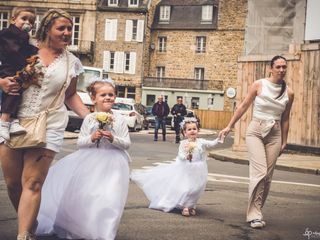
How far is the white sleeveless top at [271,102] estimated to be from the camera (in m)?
6.29

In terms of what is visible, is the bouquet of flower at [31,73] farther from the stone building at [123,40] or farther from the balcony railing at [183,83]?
the stone building at [123,40]

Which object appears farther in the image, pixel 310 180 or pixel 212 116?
pixel 212 116

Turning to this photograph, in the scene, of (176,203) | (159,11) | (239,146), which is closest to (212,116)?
(159,11)

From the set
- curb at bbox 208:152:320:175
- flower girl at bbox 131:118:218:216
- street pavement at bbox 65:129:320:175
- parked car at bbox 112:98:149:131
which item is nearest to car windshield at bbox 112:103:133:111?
parked car at bbox 112:98:149:131

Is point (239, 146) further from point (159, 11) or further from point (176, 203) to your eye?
point (159, 11)

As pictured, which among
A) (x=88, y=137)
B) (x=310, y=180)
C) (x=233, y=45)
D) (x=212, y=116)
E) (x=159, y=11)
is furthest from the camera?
(x=159, y=11)

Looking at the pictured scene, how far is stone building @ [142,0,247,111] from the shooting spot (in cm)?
5300

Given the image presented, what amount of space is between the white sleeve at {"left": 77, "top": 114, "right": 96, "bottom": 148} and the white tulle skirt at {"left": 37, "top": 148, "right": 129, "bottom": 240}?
6cm

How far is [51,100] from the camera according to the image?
4344mm

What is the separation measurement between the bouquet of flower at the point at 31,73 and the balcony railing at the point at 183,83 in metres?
49.2

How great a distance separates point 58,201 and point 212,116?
144 ft

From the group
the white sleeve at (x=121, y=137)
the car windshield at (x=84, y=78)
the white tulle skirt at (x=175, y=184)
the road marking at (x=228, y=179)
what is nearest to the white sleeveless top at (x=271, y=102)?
the white tulle skirt at (x=175, y=184)

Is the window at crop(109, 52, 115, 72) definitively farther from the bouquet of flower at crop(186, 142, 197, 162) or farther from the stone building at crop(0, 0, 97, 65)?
the bouquet of flower at crop(186, 142, 197, 162)

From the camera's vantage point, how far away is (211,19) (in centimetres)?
5447
